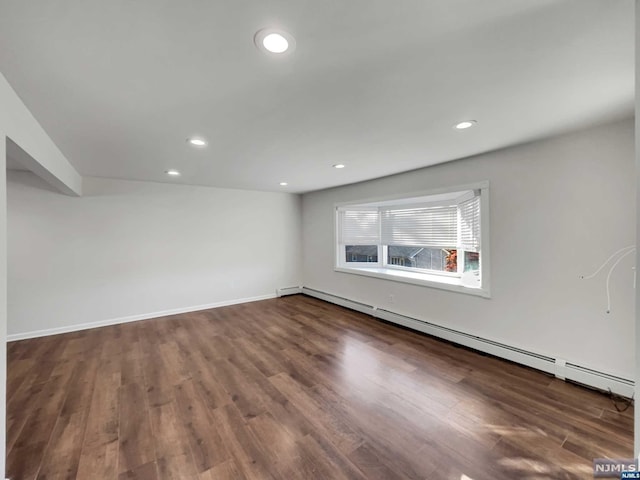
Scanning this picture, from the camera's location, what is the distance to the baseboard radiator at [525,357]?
2.20m

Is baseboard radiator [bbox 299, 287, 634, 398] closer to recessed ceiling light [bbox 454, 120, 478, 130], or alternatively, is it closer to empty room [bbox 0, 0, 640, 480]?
empty room [bbox 0, 0, 640, 480]

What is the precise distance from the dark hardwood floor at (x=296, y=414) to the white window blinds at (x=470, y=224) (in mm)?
1287

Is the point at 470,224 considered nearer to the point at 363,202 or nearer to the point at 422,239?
the point at 422,239

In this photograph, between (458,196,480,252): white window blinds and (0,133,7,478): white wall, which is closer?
(0,133,7,478): white wall

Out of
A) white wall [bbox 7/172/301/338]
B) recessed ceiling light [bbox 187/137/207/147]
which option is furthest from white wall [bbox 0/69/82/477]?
white wall [bbox 7/172/301/338]

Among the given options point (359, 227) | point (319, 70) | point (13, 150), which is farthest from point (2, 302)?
point (359, 227)

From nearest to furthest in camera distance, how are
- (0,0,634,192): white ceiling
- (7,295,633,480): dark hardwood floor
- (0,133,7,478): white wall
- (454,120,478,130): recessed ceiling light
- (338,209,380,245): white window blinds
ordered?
1. (0,0,634,192): white ceiling
2. (0,133,7,478): white wall
3. (7,295,633,480): dark hardwood floor
4. (454,120,478,130): recessed ceiling light
5. (338,209,380,245): white window blinds

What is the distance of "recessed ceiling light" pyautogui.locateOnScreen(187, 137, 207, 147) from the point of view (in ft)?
7.98

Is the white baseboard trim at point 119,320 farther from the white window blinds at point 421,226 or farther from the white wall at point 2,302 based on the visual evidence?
the white wall at point 2,302

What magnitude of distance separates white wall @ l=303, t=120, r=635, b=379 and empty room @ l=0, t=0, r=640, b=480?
0.06ft

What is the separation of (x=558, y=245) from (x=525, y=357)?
3.85 ft

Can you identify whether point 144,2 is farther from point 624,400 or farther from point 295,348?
point 624,400

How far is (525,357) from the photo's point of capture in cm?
266

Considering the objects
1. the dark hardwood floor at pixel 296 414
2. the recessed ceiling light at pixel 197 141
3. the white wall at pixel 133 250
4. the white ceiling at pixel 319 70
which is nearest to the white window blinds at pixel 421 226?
the white ceiling at pixel 319 70
